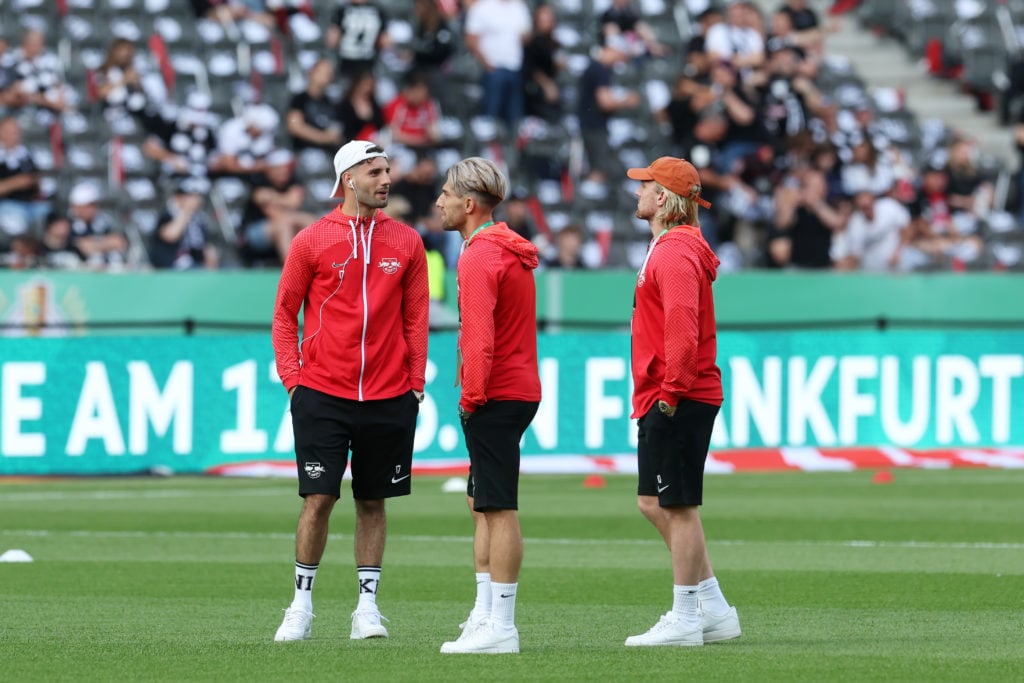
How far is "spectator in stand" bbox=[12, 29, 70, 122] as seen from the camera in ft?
77.0

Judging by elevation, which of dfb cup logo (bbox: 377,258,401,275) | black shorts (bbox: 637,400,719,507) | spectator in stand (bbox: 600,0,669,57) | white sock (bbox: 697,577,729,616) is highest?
spectator in stand (bbox: 600,0,669,57)

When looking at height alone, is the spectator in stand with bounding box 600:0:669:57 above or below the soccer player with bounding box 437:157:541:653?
above

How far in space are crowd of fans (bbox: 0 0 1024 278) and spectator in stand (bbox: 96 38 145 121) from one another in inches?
0.9

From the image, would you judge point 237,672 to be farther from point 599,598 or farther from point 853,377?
point 853,377

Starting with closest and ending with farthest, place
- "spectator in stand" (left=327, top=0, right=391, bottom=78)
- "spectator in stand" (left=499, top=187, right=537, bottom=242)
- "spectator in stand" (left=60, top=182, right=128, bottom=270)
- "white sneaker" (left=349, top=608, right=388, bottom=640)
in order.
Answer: "white sneaker" (left=349, top=608, right=388, bottom=640) → "spectator in stand" (left=60, top=182, right=128, bottom=270) → "spectator in stand" (left=499, top=187, right=537, bottom=242) → "spectator in stand" (left=327, top=0, right=391, bottom=78)

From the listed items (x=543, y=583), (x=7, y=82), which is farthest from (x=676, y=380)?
(x=7, y=82)

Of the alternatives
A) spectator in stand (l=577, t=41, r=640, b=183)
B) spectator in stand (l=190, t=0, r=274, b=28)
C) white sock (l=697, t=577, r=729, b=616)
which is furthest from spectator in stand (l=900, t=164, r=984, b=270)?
white sock (l=697, t=577, r=729, b=616)

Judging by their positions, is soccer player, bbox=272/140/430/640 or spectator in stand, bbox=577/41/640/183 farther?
spectator in stand, bbox=577/41/640/183

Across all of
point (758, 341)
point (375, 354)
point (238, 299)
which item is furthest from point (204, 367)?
point (375, 354)

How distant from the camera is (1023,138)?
1047 inches

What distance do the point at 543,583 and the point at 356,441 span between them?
9.98 feet

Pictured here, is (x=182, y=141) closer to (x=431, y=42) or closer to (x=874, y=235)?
(x=431, y=42)

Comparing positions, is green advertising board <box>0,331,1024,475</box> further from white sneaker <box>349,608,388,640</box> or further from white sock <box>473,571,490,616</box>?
white sock <box>473,571,490,616</box>

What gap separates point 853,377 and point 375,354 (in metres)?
13.1
